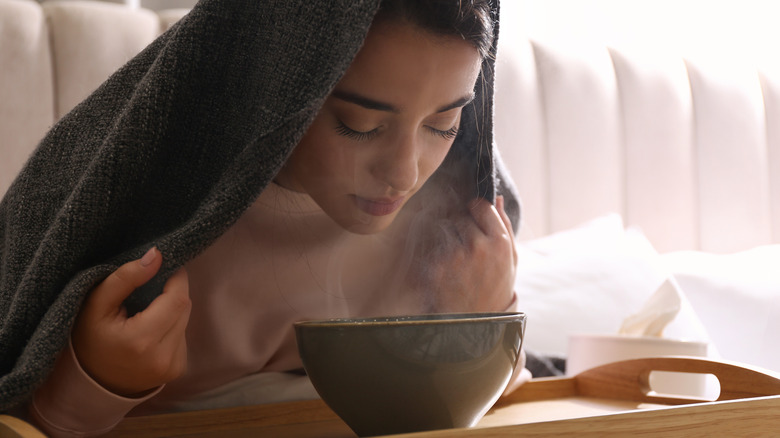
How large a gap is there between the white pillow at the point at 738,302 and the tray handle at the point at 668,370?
650 millimetres

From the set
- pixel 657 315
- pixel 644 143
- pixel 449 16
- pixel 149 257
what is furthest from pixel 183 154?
pixel 644 143

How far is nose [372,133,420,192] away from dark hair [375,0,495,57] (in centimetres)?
7

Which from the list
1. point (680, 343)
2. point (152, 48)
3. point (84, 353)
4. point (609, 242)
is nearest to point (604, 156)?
point (609, 242)

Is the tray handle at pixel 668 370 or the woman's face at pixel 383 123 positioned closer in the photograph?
the woman's face at pixel 383 123

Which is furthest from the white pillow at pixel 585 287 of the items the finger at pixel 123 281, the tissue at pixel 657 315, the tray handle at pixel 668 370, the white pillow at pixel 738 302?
the finger at pixel 123 281

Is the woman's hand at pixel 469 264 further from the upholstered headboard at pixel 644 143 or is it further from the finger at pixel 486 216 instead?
the upholstered headboard at pixel 644 143

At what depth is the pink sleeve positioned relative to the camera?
457 mm

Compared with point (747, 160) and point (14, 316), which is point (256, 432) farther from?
point (747, 160)

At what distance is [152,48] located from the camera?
56cm

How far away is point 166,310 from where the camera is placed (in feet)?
1.46

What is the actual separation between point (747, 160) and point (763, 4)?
47 centimetres

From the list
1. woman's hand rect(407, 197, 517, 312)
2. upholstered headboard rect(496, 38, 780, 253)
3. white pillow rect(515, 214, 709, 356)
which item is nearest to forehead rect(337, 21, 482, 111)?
woman's hand rect(407, 197, 517, 312)

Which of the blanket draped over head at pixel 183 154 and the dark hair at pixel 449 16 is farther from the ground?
the dark hair at pixel 449 16

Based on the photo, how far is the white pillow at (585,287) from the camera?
3.69ft
